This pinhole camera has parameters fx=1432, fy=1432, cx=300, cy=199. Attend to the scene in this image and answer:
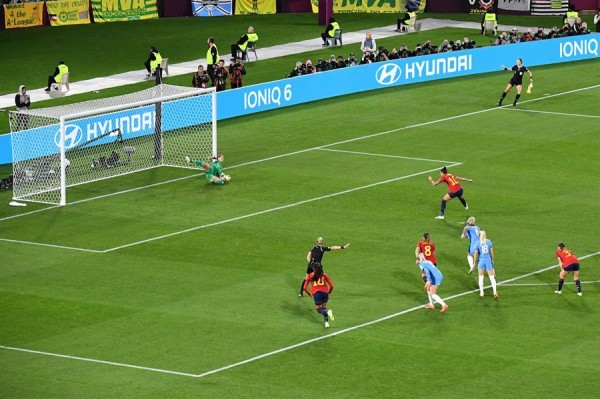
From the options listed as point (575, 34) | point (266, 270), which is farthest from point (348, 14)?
point (266, 270)

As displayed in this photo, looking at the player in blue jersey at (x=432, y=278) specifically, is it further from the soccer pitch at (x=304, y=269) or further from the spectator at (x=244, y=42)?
the spectator at (x=244, y=42)

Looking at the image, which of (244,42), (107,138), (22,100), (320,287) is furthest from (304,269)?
(244,42)

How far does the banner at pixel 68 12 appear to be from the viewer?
81.2m

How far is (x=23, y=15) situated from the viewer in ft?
262

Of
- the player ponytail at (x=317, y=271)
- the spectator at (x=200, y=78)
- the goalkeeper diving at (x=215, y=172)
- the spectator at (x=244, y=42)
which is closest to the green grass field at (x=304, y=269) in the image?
the goalkeeper diving at (x=215, y=172)

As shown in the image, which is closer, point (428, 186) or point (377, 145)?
point (428, 186)

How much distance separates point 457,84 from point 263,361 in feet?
125

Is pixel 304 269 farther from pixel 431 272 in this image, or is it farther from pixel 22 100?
pixel 22 100

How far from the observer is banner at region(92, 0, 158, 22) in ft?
272

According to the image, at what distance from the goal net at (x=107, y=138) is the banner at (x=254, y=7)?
1240 inches

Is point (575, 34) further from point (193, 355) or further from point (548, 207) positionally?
point (193, 355)

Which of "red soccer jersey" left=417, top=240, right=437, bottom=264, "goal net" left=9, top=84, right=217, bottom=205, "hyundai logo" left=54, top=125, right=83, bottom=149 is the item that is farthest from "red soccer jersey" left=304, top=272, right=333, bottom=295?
"hyundai logo" left=54, top=125, right=83, bottom=149

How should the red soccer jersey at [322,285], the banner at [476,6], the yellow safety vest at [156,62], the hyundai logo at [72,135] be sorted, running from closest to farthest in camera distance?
the red soccer jersey at [322,285] < the hyundai logo at [72,135] < the yellow safety vest at [156,62] < the banner at [476,6]

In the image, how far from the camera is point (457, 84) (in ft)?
225
